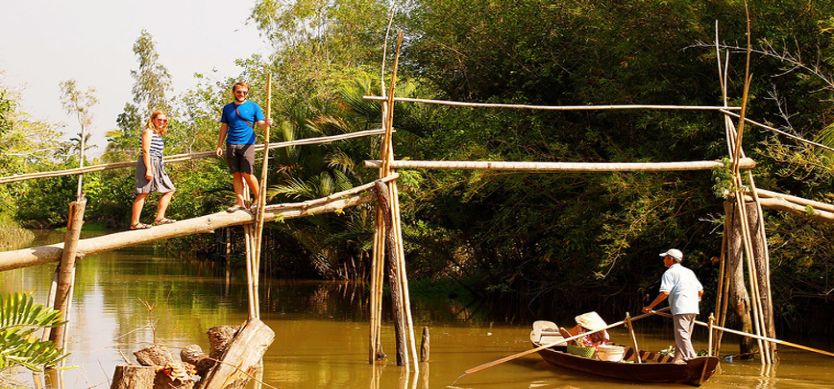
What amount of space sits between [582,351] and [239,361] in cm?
489

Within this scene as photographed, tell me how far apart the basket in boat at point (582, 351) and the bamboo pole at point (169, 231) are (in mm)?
2628

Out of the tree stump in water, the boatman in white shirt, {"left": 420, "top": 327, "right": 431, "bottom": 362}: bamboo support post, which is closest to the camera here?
the tree stump in water

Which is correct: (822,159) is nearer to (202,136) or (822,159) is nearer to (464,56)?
(464,56)

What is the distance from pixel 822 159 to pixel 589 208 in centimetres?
372

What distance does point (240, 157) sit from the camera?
962cm

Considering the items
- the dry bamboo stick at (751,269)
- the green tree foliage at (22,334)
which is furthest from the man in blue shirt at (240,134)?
the dry bamboo stick at (751,269)

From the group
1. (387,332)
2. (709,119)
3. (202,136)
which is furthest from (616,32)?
(202,136)

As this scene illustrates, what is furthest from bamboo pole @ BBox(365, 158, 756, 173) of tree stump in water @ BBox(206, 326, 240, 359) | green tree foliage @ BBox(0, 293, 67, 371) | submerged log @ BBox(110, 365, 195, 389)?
green tree foliage @ BBox(0, 293, 67, 371)

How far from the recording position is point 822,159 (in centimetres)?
1253

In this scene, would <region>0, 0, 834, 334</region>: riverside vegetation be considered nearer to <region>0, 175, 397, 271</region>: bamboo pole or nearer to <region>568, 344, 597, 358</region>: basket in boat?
<region>0, 175, 397, 271</region>: bamboo pole

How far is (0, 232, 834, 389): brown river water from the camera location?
10.5 m

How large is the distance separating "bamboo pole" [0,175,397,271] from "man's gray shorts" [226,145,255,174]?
0.42m

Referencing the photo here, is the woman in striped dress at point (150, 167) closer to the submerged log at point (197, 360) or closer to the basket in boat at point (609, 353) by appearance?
the submerged log at point (197, 360)

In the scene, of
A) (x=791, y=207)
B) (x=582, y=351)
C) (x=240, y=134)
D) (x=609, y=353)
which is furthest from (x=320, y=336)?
(x=791, y=207)
